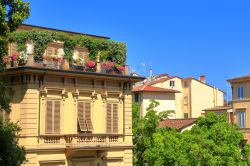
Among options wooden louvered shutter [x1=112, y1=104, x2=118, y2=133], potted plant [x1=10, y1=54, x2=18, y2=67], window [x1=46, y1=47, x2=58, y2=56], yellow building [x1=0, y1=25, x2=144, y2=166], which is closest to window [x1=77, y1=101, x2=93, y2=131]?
yellow building [x1=0, y1=25, x2=144, y2=166]

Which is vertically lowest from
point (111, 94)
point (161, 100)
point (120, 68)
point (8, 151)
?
point (8, 151)

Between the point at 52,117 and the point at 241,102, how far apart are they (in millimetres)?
35058

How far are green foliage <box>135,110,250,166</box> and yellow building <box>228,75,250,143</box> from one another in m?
16.5

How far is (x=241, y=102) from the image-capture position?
59.3 meters

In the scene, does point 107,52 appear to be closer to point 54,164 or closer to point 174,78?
point 54,164

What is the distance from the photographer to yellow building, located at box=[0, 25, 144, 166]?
92.2 feet

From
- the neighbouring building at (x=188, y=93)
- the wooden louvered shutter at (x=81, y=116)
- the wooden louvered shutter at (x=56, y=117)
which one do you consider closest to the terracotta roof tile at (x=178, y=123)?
the neighbouring building at (x=188, y=93)

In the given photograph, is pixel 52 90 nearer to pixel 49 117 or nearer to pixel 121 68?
pixel 49 117

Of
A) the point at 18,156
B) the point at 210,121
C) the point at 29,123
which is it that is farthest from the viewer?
the point at 210,121

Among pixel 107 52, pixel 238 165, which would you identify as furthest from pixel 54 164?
pixel 238 165

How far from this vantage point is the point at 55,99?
96.0 feet

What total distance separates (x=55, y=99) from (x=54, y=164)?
371 cm

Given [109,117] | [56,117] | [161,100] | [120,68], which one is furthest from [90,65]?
[161,100]

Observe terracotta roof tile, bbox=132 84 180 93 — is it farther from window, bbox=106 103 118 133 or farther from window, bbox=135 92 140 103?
window, bbox=106 103 118 133
